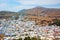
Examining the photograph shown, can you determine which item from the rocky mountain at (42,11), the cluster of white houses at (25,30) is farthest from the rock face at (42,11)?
the cluster of white houses at (25,30)

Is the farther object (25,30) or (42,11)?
(42,11)

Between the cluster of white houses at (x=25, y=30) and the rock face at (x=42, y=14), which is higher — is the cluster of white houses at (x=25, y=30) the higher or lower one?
the lower one

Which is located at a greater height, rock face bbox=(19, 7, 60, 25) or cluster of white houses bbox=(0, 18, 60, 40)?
rock face bbox=(19, 7, 60, 25)

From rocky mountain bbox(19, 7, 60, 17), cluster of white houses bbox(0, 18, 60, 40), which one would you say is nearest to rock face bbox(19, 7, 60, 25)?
rocky mountain bbox(19, 7, 60, 17)

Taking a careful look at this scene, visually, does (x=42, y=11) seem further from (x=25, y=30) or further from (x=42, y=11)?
(x=25, y=30)

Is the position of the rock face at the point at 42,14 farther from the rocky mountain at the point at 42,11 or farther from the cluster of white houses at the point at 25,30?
the cluster of white houses at the point at 25,30

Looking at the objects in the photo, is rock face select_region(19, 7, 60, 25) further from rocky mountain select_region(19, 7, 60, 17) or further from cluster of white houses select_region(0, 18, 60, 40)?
cluster of white houses select_region(0, 18, 60, 40)

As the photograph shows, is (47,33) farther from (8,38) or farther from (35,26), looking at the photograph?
(8,38)

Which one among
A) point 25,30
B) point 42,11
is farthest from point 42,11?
point 25,30
